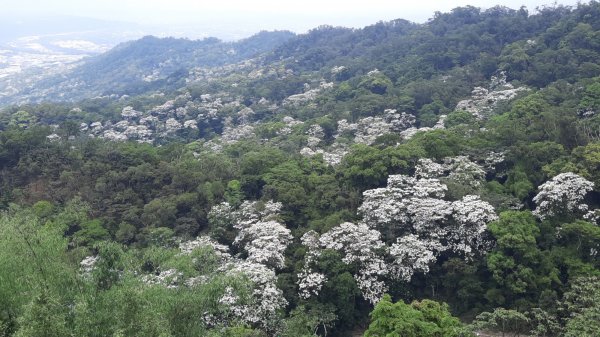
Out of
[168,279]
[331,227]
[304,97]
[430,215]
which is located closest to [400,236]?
[430,215]

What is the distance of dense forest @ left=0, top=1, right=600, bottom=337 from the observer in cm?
1345

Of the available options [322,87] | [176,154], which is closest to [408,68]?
[322,87]

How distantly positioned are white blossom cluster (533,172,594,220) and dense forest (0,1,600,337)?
7 centimetres

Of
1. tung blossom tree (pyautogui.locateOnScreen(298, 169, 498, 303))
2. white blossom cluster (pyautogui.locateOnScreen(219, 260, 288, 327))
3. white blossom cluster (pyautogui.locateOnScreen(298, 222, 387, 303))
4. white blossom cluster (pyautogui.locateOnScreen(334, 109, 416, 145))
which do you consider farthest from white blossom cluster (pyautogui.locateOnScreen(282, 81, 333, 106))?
white blossom cluster (pyautogui.locateOnScreen(219, 260, 288, 327))

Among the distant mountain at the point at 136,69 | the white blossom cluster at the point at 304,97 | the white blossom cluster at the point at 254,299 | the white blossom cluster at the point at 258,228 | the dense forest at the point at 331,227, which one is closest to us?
the dense forest at the point at 331,227

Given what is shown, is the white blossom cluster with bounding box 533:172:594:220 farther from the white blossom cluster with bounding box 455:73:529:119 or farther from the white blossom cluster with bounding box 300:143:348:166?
the white blossom cluster with bounding box 455:73:529:119

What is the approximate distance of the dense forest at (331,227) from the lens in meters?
13.4

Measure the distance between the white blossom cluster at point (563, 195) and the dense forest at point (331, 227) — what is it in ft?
0.23

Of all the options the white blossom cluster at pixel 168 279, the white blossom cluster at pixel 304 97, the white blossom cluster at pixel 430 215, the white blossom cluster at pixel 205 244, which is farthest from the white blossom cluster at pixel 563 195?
the white blossom cluster at pixel 304 97

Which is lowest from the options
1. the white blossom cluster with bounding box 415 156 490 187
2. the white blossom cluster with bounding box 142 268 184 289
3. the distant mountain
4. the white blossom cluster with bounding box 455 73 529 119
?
the distant mountain

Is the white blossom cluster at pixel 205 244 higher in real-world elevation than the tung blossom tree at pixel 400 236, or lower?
lower

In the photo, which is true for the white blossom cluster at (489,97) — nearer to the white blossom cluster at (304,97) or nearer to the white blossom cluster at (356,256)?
the white blossom cluster at (304,97)

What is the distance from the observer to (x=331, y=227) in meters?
23.1

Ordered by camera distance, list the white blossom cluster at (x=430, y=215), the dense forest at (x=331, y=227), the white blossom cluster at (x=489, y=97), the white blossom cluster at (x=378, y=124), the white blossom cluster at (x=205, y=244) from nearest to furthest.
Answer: the dense forest at (x=331, y=227) → the white blossom cluster at (x=205, y=244) → the white blossom cluster at (x=430, y=215) → the white blossom cluster at (x=489, y=97) → the white blossom cluster at (x=378, y=124)
